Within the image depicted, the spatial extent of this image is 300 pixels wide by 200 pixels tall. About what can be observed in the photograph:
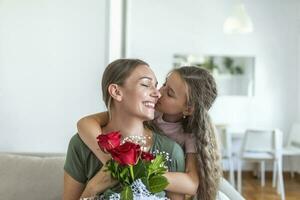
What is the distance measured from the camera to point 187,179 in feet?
4.17

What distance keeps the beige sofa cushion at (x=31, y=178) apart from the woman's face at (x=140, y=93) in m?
0.72

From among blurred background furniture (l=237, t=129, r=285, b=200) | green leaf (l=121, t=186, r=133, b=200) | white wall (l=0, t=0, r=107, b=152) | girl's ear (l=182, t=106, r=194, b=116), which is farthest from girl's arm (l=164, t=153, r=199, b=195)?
blurred background furniture (l=237, t=129, r=285, b=200)

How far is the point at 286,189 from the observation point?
489 centimetres

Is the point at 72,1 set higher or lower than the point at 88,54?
higher

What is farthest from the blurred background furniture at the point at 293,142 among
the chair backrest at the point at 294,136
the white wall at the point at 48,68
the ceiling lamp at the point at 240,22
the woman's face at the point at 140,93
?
the woman's face at the point at 140,93

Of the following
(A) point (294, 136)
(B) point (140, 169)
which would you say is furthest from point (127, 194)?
(A) point (294, 136)

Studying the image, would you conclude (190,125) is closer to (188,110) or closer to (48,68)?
(188,110)

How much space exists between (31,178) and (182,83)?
88cm

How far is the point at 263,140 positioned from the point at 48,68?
2.84 metres

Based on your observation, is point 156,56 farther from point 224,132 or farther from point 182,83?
point 182,83

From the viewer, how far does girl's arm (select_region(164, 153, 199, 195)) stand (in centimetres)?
122

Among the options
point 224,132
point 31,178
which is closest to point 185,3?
point 224,132

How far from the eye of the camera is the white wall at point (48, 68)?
2.19 metres

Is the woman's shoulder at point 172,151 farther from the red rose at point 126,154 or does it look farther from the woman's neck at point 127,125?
the red rose at point 126,154
